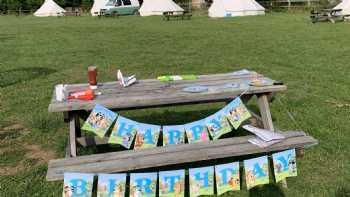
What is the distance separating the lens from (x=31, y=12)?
47.9 meters

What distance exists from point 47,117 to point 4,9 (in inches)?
1892

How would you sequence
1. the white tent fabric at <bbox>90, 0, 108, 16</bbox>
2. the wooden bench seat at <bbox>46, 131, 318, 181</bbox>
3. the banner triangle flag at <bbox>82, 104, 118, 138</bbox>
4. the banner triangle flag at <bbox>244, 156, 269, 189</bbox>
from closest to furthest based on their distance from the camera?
the wooden bench seat at <bbox>46, 131, 318, 181</bbox>, the banner triangle flag at <bbox>244, 156, 269, 189</bbox>, the banner triangle flag at <bbox>82, 104, 118, 138</bbox>, the white tent fabric at <bbox>90, 0, 108, 16</bbox>

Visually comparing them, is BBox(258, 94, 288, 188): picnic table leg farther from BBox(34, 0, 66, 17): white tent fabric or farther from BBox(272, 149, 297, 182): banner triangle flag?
BBox(34, 0, 66, 17): white tent fabric

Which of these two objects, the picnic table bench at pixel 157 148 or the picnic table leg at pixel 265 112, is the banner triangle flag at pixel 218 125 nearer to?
the picnic table bench at pixel 157 148

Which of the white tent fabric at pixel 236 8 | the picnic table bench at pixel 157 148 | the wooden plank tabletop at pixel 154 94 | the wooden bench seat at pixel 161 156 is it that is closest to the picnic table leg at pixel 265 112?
the picnic table bench at pixel 157 148

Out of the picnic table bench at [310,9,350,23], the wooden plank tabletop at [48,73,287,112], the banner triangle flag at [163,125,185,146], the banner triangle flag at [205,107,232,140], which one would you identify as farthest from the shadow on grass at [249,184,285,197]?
the picnic table bench at [310,9,350,23]

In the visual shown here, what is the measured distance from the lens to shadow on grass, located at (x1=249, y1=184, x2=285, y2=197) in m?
3.62

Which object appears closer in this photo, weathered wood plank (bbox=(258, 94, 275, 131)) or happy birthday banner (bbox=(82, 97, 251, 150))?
happy birthday banner (bbox=(82, 97, 251, 150))

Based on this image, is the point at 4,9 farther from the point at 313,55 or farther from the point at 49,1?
the point at 313,55

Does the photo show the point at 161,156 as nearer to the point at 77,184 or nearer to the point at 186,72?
the point at 77,184

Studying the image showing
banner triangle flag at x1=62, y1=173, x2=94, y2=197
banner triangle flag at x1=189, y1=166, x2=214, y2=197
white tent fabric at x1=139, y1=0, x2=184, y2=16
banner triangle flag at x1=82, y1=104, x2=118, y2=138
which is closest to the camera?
banner triangle flag at x1=62, y1=173, x2=94, y2=197

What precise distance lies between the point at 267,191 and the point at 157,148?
1204mm

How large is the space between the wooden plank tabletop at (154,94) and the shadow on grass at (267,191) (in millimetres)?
936

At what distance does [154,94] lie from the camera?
3.65m
